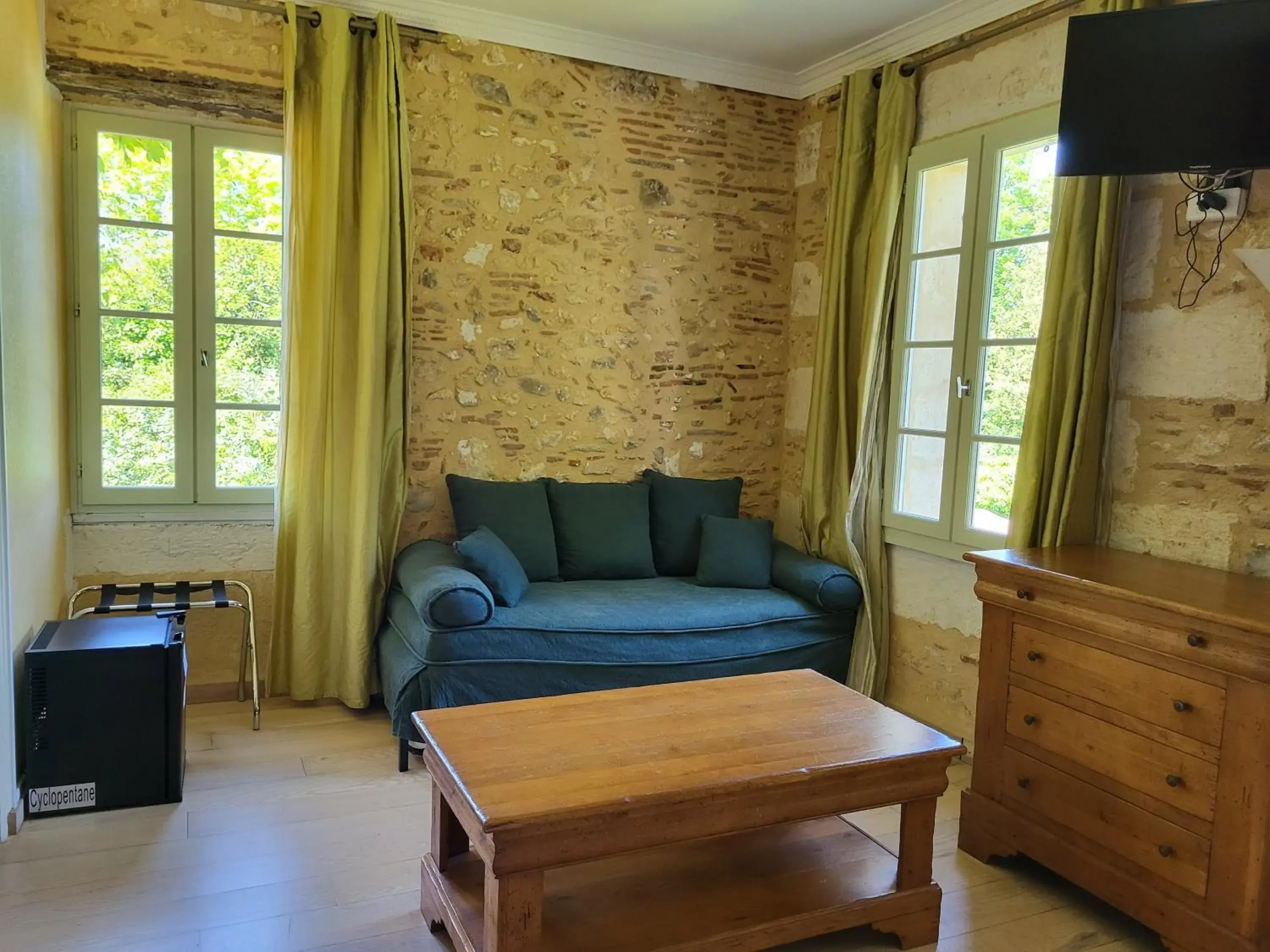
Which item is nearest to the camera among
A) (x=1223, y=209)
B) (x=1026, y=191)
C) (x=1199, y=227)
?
(x=1223, y=209)

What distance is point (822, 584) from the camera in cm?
372

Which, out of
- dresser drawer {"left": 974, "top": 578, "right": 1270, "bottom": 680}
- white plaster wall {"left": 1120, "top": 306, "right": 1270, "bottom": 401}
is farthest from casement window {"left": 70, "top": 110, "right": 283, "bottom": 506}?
white plaster wall {"left": 1120, "top": 306, "right": 1270, "bottom": 401}

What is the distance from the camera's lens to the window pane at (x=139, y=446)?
11.7 feet

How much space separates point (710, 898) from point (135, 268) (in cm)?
307

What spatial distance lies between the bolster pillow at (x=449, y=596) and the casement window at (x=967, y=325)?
1756 millimetres

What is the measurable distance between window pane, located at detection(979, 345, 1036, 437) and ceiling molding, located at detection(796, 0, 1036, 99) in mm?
1205

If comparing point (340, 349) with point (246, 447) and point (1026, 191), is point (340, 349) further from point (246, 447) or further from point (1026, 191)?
point (1026, 191)

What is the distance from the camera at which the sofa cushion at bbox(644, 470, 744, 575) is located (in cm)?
415

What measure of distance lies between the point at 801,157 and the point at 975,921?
3.40 m

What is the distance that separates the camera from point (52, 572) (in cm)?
322

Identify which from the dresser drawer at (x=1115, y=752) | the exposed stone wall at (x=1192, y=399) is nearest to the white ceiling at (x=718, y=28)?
the exposed stone wall at (x=1192, y=399)

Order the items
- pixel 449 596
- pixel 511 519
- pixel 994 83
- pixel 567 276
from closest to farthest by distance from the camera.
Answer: pixel 449 596, pixel 994 83, pixel 511 519, pixel 567 276

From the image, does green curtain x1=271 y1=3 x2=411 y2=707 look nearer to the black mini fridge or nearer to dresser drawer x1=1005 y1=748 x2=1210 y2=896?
the black mini fridge

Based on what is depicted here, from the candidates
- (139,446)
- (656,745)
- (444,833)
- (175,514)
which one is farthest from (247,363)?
(656,745)
